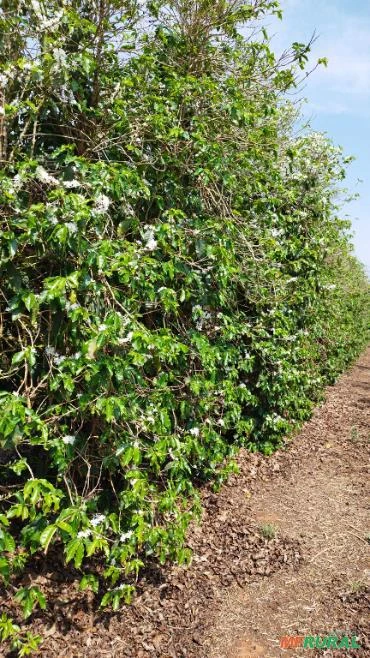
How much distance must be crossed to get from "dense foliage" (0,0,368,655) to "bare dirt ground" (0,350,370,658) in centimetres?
22

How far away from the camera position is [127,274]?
2492 mm

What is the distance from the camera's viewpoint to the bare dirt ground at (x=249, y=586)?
101 inches

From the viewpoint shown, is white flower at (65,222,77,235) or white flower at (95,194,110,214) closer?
white flower at (65,222,77,235)

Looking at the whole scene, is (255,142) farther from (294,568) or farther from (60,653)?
(60,653)

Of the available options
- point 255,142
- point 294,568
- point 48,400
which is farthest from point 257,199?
point 294,568

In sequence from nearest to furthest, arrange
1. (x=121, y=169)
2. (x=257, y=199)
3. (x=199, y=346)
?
(x=121, y=169)
(x=199, y=346)
(x=257, y=199)

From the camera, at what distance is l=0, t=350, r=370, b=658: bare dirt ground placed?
255 centimetres

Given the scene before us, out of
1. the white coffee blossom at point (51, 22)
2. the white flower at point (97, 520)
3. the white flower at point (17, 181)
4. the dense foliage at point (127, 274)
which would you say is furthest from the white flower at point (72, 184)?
the white flower at point (97, 520)

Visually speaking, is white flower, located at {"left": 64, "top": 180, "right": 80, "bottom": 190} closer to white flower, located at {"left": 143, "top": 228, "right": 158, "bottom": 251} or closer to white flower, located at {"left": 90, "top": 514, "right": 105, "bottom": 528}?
white flower, located at {"left": 143, "top": 228, "right": 158, "bottom": 251}

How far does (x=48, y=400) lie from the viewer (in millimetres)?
2623

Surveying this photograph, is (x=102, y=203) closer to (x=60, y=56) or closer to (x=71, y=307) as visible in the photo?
(x=71, y=307)

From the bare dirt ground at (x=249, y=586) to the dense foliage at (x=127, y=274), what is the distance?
0.22 metres

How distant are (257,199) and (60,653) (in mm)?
3850

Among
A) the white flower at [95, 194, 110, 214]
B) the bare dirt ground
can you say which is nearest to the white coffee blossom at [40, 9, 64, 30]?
the white flower at [95, 194, 110, 214]
